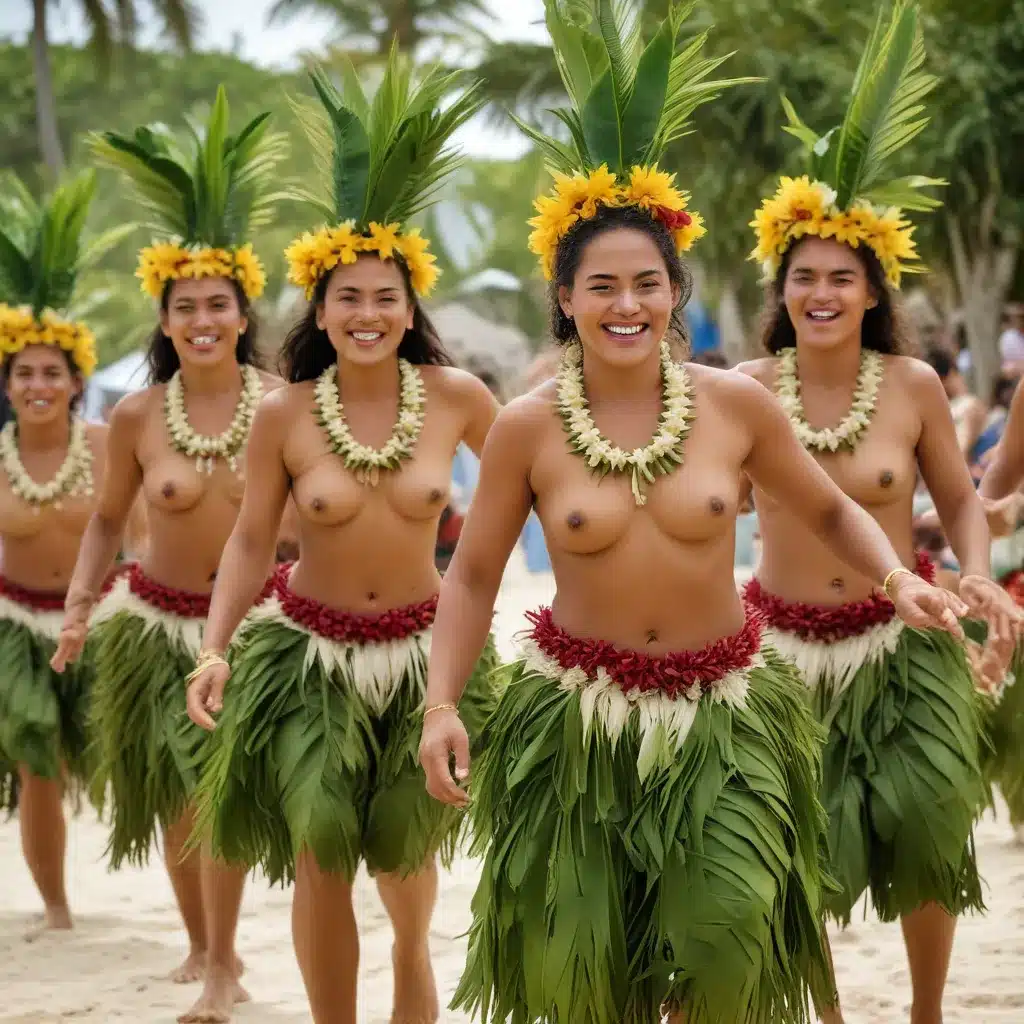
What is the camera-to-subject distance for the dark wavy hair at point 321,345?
445 centimetres

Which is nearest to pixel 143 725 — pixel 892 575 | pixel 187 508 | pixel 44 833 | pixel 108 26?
pixel 187 508

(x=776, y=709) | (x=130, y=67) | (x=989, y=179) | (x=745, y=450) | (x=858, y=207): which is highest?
(x=130, y=67)

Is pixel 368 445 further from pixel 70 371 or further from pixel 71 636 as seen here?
pixel 70 371

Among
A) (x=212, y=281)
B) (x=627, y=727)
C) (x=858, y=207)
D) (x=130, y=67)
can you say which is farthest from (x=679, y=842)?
(x=130, y=67)

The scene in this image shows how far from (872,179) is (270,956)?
9.39 feet

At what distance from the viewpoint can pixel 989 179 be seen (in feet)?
54.9

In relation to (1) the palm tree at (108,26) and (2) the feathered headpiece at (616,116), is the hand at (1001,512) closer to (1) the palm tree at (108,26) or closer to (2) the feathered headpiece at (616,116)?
(2) the feathered headpiece at (616,116)

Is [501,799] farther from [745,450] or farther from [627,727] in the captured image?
[745,450]

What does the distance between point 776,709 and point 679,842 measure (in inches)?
13.9

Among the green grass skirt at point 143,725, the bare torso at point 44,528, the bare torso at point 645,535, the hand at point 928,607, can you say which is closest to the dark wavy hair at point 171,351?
the bare torso at point 44,528

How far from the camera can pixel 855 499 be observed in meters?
4.21

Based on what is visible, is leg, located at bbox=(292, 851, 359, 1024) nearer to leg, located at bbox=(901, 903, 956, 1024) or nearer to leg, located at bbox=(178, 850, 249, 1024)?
leg, located at bbox=(178, 850, 249, 1024)

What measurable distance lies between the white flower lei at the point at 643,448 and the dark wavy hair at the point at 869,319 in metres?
1.18

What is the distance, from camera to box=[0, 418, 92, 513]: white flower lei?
19.2ft
